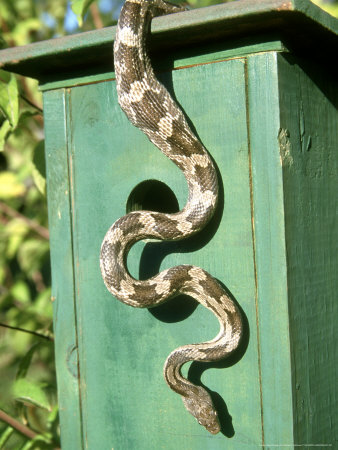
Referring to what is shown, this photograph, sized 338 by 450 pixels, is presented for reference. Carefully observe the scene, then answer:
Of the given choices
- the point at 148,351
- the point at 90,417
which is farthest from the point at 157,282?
the point at 90,417

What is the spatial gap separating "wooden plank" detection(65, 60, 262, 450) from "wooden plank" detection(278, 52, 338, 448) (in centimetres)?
13

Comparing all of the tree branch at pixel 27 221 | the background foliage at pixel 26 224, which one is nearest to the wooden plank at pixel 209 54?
the background foliage at pixel 26 224

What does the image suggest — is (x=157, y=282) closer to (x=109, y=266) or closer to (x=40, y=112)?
(x=109, y=266)

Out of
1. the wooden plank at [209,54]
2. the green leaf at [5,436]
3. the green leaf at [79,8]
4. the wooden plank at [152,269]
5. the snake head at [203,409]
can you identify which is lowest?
the green leaf at [5,436]

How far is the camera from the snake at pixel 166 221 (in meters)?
2.17

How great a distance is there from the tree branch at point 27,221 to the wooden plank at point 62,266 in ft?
3.13

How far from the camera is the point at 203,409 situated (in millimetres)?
2170

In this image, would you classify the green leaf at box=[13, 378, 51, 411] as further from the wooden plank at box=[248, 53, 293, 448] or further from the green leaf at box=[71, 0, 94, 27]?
the green leaf at box=[71, 0, 94, 27]

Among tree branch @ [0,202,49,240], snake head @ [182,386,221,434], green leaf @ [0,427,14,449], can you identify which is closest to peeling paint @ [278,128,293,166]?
snake head @ [182,386,221,434]

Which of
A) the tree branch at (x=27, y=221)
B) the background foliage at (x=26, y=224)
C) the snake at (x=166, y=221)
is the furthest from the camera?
the tree branch at (x=27, y=221)

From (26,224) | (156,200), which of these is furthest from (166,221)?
(26,224)

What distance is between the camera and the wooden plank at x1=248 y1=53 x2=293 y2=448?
6.81 feet

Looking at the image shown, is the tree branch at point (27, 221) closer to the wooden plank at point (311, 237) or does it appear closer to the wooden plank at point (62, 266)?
the wooden plank at point (62, 266)

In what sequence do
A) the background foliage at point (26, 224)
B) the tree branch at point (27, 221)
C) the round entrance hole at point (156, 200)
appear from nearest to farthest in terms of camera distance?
the round entrance hole at point (156, 200) < the background foliage at point (26, 224) < the tree branch at point (27, 221)
